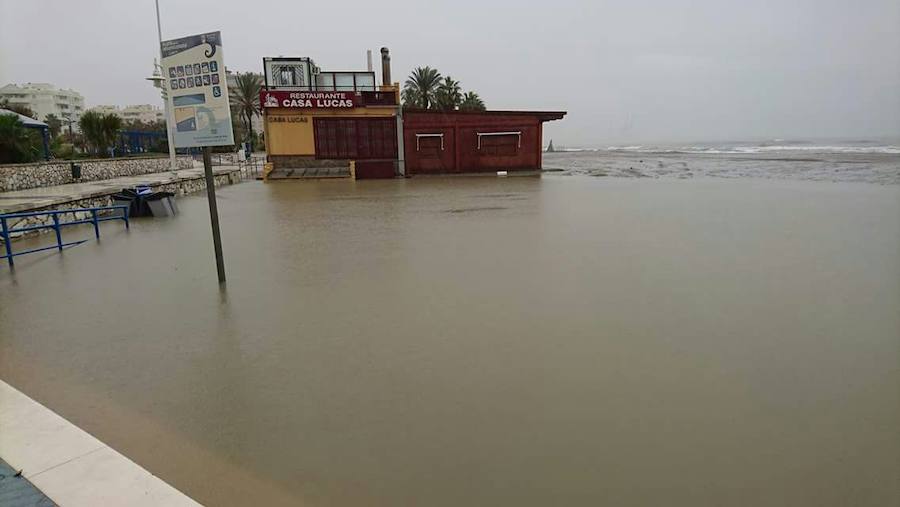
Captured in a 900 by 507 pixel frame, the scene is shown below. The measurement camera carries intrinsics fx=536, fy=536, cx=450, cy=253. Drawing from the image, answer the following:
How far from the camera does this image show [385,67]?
35094 mm

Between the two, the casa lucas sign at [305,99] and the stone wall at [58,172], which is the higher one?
the casa lucas sign at [305,99]

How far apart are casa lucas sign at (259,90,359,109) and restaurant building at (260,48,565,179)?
0.05m

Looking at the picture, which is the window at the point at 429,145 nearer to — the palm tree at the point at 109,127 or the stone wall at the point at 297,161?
the stone wall at the point at 297,161

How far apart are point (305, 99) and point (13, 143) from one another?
1418cm

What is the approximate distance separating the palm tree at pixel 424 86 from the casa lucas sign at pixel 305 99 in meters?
30.2

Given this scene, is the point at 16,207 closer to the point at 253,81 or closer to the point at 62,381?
the point at 62,381

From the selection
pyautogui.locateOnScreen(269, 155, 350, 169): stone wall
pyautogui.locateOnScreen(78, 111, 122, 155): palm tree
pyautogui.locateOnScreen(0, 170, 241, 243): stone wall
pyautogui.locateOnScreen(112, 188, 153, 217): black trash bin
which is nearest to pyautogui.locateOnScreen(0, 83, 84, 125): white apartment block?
pyautogui.locateOnScreen(78, 111, 122, 155): palm tree

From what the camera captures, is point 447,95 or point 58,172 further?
point 447,95

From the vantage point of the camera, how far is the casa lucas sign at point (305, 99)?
29.3 m

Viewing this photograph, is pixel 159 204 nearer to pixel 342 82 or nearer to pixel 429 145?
pixel 429 145

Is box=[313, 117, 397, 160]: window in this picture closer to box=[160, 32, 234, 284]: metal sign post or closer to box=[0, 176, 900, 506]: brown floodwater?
box=[0, 176, 900, 506]: brown floodwater

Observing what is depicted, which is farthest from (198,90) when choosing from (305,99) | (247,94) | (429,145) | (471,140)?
(247,94)

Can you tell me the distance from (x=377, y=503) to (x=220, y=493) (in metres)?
0.87

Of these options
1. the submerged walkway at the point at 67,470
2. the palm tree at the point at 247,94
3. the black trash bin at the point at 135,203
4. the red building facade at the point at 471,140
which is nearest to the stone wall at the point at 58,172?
the black trash bin at the point at 135,203
